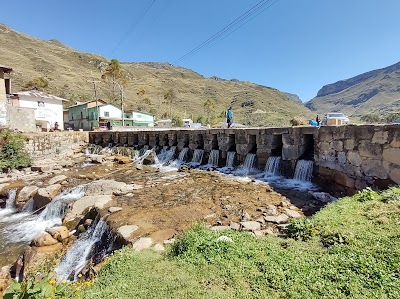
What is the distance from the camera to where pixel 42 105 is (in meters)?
38.2

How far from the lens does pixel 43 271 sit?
5.95m

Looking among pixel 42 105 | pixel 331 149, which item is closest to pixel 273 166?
pixel 331 149

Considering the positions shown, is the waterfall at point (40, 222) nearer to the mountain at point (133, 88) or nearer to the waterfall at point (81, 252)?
the waterfall at point (81, 252)

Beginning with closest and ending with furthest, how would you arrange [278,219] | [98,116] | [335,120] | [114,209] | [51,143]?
[278,219]
[114,209]
[335,120]
[51,143]
[98,116]

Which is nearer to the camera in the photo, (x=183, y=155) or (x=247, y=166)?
(x=247, y=166)

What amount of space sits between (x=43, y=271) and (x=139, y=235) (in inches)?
100

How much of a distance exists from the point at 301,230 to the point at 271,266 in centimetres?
138

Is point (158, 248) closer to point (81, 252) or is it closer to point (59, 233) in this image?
point (81, 252)

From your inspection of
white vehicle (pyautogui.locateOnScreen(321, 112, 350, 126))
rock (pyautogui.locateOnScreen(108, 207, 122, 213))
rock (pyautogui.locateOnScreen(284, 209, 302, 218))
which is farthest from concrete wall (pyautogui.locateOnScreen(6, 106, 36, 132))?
white vehicle (pyautogui.locateOnScreen(321, 112, 350, 126))

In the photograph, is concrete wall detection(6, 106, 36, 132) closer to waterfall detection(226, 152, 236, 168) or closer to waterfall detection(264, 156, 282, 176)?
waterfall detection(226, 152, 236, 168)

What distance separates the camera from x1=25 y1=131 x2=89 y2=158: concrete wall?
76.1 ft

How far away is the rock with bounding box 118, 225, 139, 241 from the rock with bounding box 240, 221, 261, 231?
268 cm

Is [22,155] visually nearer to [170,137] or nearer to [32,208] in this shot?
[32,208]

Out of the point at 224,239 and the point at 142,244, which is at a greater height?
the point at 224,239
